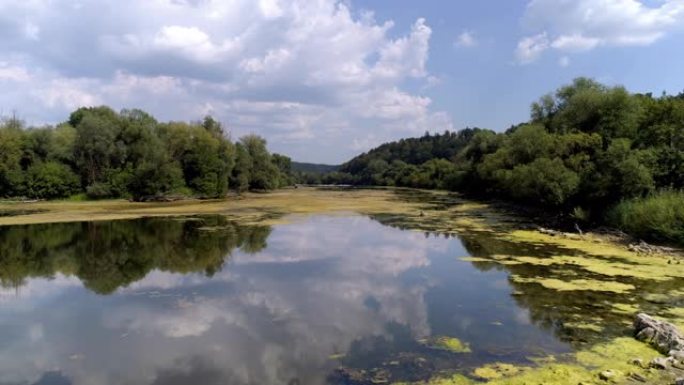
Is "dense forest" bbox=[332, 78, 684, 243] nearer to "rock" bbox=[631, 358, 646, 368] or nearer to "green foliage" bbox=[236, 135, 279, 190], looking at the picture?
"rock" bbox=[631, 358, 646, 368]

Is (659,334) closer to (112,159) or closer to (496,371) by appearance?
(496,371)

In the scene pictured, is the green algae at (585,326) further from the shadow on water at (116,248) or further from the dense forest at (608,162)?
the dense forest at (608,162)

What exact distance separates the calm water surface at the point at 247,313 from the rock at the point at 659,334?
6.44 ft

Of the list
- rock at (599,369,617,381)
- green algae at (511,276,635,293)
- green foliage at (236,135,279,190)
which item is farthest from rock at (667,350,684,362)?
green foliage at (236,135,279,190)

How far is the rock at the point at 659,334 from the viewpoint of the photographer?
11.1 m

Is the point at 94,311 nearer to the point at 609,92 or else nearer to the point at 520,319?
the point at 520,319

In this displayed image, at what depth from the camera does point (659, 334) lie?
38.4 ft

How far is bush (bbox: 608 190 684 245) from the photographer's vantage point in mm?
25547

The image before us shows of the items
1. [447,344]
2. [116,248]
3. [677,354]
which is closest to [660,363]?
[677,354]

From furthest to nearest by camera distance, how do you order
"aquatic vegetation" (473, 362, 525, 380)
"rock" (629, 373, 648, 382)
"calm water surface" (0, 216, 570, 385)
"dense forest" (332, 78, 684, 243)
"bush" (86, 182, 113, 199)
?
"bush" (86, 182, 113, 199)
"dense forest" (332, 78, 684, 243)
"calm water surface" (0, 216, 570, 385)
"aquatic vegetation" (473, 362, 525, 380)
"rock" (629, 373, 648, 382)

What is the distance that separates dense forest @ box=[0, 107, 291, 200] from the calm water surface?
40.9 metres

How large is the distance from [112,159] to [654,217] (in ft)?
223

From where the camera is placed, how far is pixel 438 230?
3572 centimetres

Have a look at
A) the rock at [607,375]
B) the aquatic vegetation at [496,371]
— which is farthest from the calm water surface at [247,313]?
the rock at [607,375]
